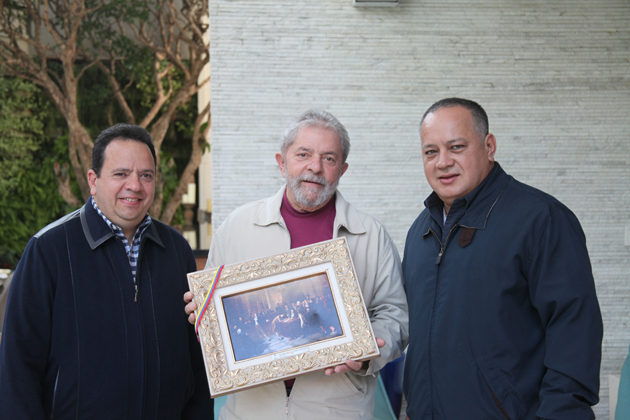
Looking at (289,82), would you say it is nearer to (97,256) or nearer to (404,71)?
(404,71)

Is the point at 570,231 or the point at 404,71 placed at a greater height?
the point at 404,71

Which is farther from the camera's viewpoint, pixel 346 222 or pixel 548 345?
pixel 346 222

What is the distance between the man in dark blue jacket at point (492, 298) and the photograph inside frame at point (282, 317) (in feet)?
1.21

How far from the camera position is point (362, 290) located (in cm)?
205

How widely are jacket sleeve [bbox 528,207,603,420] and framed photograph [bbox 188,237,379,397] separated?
0.55 m

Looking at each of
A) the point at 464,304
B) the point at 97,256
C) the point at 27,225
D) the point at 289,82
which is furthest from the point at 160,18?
the point at 464,304

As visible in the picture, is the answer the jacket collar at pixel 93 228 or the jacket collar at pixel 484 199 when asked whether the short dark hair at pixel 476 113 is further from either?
the jacket collar at pixel 93 228

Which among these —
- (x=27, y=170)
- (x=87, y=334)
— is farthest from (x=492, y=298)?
(x=27, y=170)

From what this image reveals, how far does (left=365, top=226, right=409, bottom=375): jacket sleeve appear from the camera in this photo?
75.6 inches

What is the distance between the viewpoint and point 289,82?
11.3 feet

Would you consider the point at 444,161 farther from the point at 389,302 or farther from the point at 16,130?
the point at 16,130

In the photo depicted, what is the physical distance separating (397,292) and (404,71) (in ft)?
6.35

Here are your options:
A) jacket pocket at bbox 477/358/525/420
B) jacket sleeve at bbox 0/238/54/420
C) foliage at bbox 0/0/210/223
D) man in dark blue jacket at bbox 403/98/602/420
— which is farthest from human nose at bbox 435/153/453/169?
foliage at bbox 0/0/210/223

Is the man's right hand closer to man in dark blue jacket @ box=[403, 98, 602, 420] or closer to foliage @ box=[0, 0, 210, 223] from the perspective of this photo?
man in dark blue jacket @ box=[403, 98, 602, 420]
